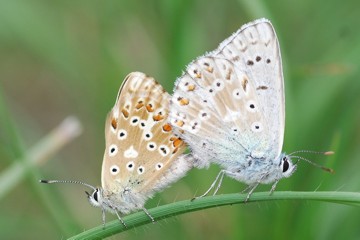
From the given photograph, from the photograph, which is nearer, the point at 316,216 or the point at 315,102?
the point at 316,216

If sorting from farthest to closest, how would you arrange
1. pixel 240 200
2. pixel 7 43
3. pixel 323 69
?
pixel 7 43
pixel 323 69
pixel 240 200

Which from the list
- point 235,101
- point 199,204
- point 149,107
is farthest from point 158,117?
point 199,204

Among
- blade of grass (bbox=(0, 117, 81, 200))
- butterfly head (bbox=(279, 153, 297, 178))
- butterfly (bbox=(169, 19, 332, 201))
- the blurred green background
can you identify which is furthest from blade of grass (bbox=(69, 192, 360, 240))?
blade of grass (bbox=(0, 117, 81, 200))

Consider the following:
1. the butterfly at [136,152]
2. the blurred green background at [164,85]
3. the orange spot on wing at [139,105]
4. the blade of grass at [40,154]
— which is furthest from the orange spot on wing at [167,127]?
the blade of grass at [40,154]

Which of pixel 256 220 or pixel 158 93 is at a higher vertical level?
pixel 158 93

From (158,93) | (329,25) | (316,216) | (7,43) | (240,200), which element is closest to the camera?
(240,200)

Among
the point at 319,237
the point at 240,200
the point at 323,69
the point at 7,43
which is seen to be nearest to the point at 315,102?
the point at 323,69

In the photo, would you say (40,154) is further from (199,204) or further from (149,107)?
(199,204)

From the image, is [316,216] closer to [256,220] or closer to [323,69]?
[256,220]

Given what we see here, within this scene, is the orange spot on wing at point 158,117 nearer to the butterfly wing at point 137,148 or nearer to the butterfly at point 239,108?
the butterfly wing at point 137,148
